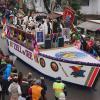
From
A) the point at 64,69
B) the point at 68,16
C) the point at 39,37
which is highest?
the point at 68,16

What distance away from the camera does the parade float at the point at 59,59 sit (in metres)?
15.8

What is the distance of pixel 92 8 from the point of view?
3694cm

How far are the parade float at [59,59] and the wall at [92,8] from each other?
17.0m

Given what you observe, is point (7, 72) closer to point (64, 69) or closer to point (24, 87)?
point (24, 87)

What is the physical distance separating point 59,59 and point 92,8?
21273mm

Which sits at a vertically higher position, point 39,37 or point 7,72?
point 39,37

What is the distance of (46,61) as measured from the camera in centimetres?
1714

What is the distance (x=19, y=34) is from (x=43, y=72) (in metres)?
3.79

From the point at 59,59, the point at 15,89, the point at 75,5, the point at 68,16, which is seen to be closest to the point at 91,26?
the point at 68,16

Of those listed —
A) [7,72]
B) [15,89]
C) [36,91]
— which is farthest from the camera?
[7,72]

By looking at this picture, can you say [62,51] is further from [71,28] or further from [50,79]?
[71,28]

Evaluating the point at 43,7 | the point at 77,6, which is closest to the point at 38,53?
the point at 77,6

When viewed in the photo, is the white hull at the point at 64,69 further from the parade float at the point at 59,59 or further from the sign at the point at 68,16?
the sign at the point at 68,16

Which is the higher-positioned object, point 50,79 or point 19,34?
Result: point 19,34
